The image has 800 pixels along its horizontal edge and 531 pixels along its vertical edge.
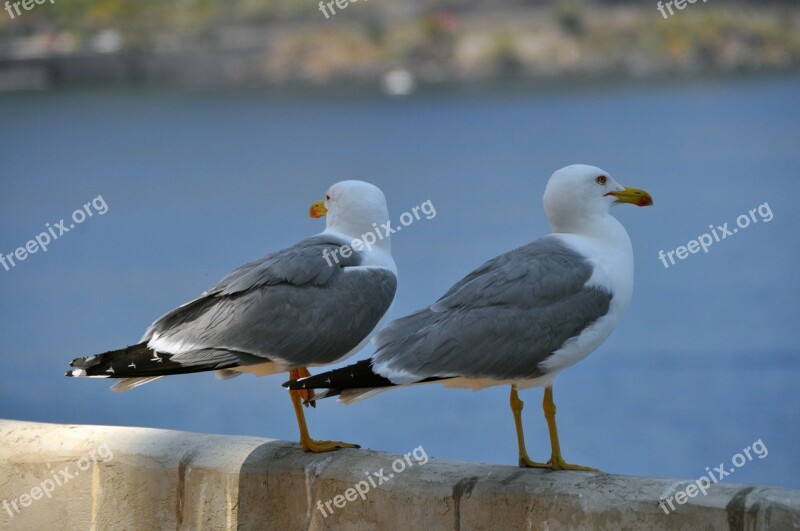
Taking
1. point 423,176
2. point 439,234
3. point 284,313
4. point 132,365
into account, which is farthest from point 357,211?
point 423,176

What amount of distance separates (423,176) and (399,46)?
48.2 ft

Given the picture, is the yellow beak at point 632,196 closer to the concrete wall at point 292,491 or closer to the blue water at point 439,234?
the concrete wall at point 292,491

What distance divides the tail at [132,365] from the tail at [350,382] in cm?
56

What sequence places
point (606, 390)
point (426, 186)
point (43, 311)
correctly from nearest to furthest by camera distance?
point (606, 390) → point (43, 311) → point (426, 186)

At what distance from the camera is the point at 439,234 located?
27.0 meters

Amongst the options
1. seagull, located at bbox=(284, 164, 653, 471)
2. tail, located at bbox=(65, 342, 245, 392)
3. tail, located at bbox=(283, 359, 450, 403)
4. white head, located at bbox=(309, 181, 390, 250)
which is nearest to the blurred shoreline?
white head, located at bbox=(309, 181, 390, 250)

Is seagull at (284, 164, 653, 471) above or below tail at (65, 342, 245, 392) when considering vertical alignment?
below

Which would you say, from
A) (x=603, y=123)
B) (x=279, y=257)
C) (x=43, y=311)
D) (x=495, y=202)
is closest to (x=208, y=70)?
(x=603, y=123)

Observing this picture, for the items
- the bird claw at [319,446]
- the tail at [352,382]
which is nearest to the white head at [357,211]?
the bird claw at [319,446]

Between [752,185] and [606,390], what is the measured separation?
20062 millimetres

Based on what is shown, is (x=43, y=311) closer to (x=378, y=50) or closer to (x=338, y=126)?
(x=338, y=126)

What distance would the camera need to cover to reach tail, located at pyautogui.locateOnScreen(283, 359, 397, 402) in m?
4.11

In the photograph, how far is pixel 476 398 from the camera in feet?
50.2

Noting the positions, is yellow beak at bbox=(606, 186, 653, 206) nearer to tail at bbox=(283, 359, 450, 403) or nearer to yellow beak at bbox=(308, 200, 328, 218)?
tail at bbox=(283, 359, 450, 403)
